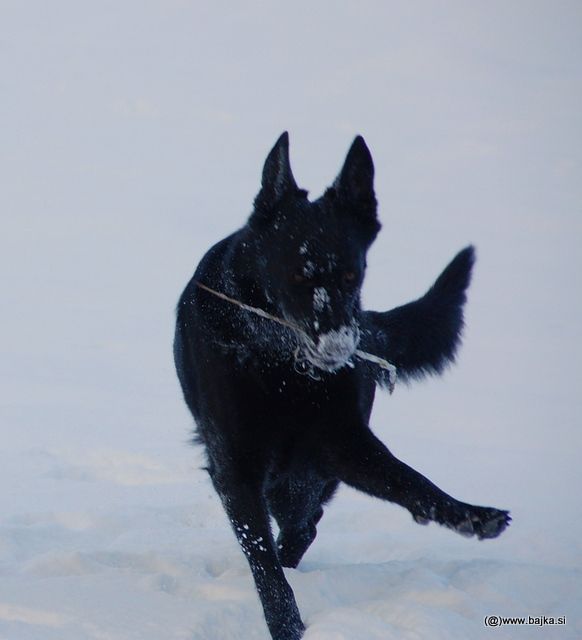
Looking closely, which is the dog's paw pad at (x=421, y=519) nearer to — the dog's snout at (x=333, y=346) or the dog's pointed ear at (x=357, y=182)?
the dog's snout at (x=333, y=346)

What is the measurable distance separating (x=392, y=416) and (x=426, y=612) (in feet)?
17.8

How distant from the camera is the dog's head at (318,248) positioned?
8.43 feet

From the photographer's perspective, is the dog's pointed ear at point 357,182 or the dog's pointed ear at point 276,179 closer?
the dog's pointed ear at point 276,179

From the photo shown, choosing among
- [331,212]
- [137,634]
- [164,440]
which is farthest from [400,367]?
[164,440]

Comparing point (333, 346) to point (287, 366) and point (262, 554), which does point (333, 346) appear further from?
point (262, 554)

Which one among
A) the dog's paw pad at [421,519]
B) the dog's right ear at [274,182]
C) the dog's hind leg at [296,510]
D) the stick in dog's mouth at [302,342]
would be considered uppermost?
the dog's right ear at [274,182]

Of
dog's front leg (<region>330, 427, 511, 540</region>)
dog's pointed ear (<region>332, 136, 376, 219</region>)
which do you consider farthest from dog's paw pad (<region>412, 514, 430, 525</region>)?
dog's pointed ear (<region>332, 136, 376, 219</region>)

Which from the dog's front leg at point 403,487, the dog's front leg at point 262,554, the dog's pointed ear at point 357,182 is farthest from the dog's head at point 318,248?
the dog's front leg at point 262,554

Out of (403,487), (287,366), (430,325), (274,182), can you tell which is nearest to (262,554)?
(403,487)

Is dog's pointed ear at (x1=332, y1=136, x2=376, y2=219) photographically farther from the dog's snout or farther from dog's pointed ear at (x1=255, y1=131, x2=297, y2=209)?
the dog's snout

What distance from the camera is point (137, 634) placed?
2422 millimetres

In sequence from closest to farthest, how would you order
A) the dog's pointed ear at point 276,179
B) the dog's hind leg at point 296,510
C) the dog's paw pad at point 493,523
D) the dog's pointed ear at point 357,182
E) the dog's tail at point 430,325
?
the dog's paw pad at point 493,523, the dog's pointed ear at point 276,179, the dog's pointed ear at point 357,182, the dog's hind leg at point 296,510, the dog's tail at point 430,325

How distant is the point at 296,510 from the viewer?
3.27 meters

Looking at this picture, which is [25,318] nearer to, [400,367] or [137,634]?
[400,367]
